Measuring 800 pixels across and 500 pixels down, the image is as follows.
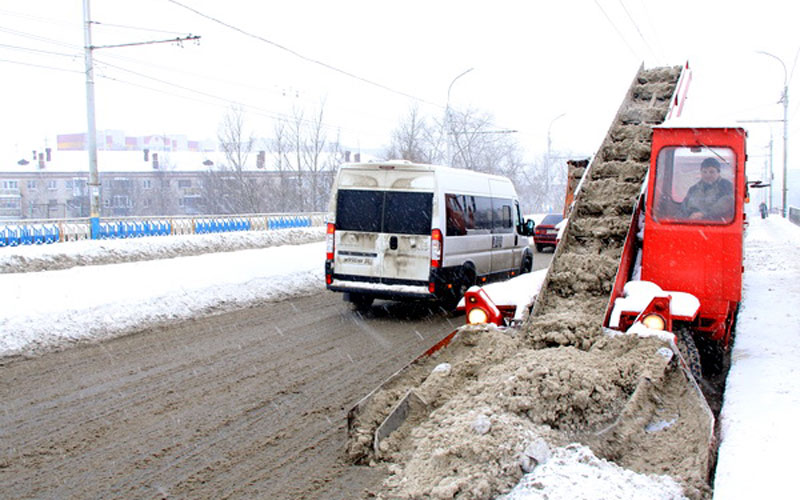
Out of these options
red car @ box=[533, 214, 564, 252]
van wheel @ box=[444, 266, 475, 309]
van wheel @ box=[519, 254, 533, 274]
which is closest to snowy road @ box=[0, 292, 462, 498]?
van wheel @ box=[444, 266, 475, 309]

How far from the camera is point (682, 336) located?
6293 mm

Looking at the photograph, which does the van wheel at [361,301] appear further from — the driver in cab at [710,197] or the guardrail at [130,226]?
the guardrail at [130,226]

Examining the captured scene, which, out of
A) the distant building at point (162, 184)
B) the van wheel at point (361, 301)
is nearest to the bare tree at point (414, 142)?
the distant building at point (162, 184)

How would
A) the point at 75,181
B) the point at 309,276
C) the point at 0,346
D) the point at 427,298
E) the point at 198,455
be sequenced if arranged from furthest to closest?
the point at 75,181, the point at 309,276, the point at 427,298, the point at 0,346, the point at 198,455

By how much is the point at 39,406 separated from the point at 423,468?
13.3ft

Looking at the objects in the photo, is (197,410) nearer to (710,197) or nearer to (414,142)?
(710,197)

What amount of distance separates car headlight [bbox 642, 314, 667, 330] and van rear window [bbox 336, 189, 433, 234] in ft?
17.9

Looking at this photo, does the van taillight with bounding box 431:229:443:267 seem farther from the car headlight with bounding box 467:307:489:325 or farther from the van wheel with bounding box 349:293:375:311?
the car headlight with bounding box 467:307:489:325

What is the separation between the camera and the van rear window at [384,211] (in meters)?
10.9

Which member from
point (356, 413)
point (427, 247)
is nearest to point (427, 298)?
point (427, 247)

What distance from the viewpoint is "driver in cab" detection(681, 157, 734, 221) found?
271 inches

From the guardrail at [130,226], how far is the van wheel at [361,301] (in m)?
15.6

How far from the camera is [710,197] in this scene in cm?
694

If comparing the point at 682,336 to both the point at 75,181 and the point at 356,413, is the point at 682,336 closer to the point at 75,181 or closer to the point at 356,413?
the point at 356,413
